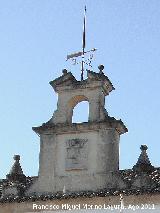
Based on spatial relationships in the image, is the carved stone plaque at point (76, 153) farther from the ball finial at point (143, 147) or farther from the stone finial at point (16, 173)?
the ball finial at point (143, 147)

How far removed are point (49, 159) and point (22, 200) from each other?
1655 mm

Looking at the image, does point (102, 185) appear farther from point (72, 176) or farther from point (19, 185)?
point (19, 185)

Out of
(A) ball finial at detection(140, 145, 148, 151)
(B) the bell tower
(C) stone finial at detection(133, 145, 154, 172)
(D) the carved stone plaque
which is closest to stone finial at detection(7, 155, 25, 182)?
(B) the bell tower

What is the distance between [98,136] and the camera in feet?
69.6

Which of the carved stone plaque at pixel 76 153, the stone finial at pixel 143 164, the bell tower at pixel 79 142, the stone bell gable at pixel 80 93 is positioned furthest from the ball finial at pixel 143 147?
the carved stone plaque at pixel 76 153

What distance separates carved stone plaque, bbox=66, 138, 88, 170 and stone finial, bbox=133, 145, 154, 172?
1.75 metres

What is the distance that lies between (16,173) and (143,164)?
4.34 meters

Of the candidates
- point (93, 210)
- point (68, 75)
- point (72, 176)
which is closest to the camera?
point (93, 210)

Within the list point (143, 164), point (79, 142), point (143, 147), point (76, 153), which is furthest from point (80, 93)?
point (143, 164)

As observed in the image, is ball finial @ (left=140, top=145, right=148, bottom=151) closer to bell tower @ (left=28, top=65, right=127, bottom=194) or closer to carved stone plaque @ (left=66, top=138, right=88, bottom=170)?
bell tower @ (left=28, top=65, right=127, bottom=194)

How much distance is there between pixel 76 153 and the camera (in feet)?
69.7

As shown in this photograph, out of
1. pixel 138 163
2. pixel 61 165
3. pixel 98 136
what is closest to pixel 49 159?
pixel 61 165

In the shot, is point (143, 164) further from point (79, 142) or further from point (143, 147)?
point (79, 142)

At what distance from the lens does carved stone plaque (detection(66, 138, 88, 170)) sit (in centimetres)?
2106
